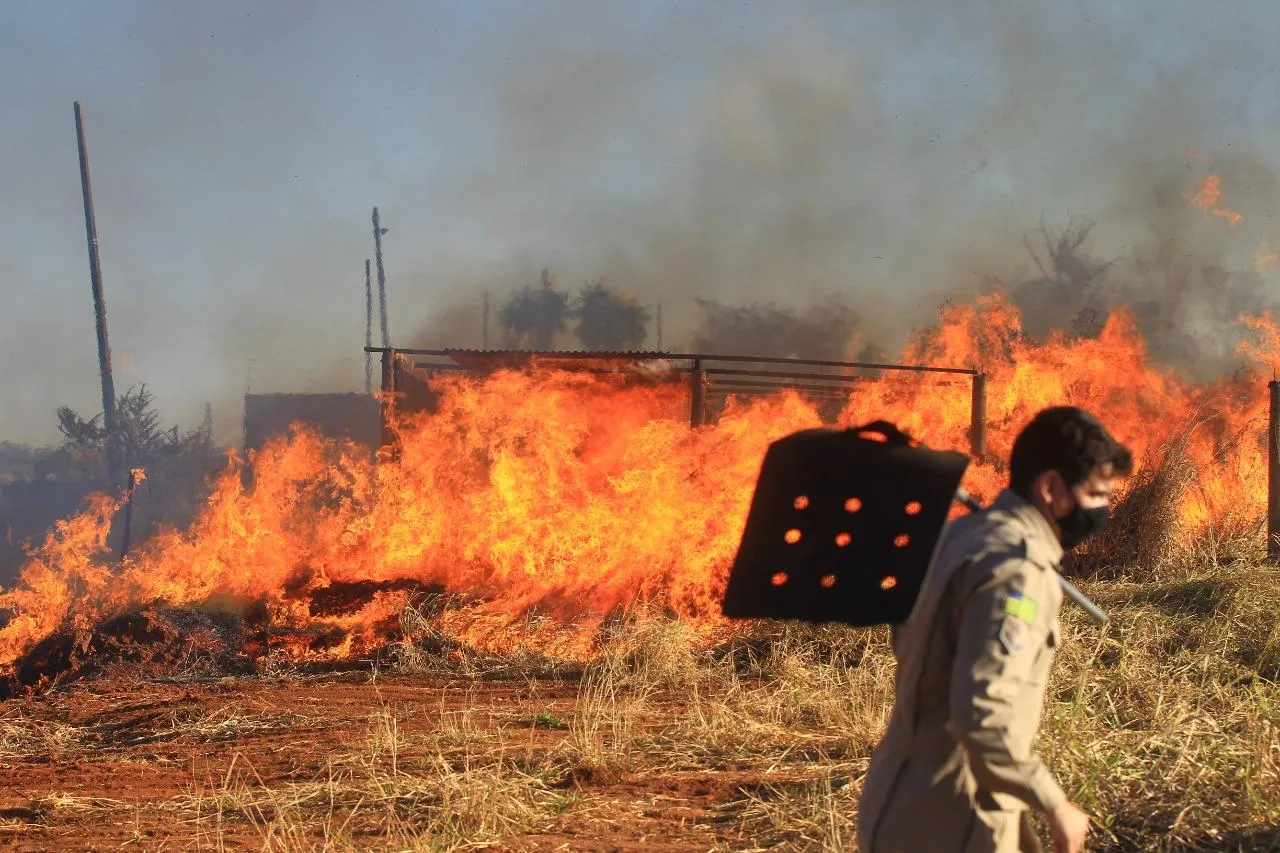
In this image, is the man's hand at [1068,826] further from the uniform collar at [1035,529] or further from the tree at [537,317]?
the tree at [537,317]

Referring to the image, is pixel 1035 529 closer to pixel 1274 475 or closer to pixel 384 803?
pixel 384 803

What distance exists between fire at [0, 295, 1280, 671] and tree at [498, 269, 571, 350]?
2046 centimetres

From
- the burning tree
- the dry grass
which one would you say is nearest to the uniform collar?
the dry grass

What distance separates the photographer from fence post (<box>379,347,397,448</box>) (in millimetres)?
11961

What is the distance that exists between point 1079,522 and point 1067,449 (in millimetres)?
178

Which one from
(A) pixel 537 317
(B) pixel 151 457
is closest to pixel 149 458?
(B) pixel 151 457

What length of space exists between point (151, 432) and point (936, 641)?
34.9 meters

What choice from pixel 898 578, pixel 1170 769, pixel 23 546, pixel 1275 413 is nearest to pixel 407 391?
pixel 1275 413

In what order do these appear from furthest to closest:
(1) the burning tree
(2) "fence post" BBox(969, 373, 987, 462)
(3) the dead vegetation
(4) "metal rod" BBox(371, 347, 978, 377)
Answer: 1. (1) the burning tree
2. (2) "fence post" BBox(969, 373, 987, 462)
3. (4) "metal rod" BBox(371, 347, 978, 377)
4. (3) the dead vegetation

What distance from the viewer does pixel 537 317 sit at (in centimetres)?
3603

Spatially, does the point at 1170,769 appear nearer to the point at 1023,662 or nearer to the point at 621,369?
the point at 1023,662

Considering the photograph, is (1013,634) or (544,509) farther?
(544,509)

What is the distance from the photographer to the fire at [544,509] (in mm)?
10984

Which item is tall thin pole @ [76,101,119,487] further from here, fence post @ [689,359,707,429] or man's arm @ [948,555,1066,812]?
man's arm @ [948,555,1066,812]
